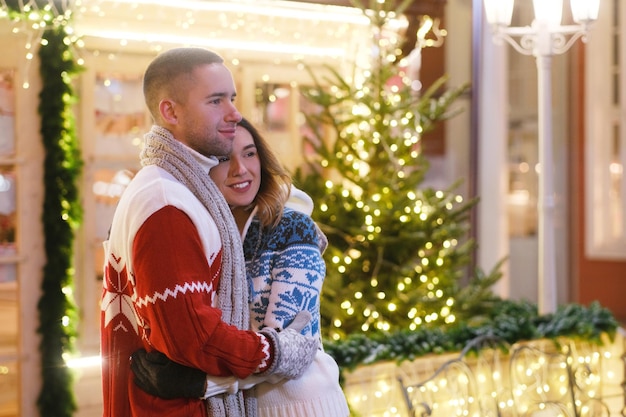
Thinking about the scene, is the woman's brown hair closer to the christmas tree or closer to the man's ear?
the man's ear

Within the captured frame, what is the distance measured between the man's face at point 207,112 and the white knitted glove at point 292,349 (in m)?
0.46

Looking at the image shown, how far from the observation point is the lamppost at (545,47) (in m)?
5.27

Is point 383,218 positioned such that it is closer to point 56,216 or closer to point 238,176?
point 56,216

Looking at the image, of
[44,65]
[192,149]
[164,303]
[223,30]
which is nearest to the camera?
[164,303]

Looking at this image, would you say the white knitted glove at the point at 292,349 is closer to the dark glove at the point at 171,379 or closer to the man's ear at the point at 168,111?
the dark glove at the point at 171,379

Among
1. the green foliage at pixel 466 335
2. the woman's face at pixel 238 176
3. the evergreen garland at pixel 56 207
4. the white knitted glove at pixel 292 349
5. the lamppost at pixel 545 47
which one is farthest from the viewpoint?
the lamppost at pixel 545 47

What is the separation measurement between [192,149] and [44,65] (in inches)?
117

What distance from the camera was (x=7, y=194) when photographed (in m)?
4.92

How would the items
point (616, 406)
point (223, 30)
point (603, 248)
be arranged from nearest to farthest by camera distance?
point (616, 406) → point (223, 30) → point (603, 248)

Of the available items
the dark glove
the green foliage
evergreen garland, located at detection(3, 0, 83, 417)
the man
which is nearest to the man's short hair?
the man

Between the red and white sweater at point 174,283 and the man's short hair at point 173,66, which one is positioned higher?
the man's short hair at point 173,66

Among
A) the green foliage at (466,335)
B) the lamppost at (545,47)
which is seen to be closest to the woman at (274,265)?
the green foliage at (466,335)

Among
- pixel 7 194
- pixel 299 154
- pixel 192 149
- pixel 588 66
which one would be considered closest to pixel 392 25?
pixel 299 154

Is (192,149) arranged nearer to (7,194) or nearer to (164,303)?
(164,303)
